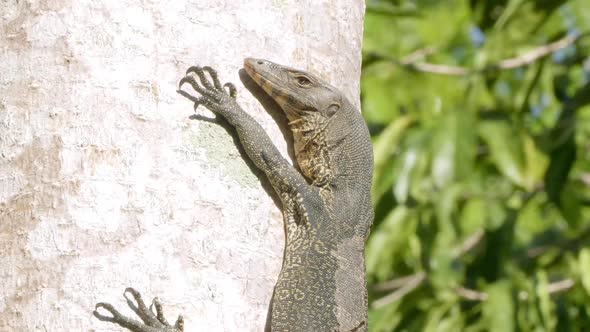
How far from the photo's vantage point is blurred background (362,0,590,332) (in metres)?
6.28

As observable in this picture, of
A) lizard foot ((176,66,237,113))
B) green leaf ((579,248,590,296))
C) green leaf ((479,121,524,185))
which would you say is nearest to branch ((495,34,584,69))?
green leaf ((479,121,524,185))

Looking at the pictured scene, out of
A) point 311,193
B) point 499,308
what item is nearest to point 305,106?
point 311,193

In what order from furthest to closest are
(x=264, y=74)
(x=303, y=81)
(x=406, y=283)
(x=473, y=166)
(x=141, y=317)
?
(x=406, y=283)
(x=473, y=166)
(x=303, y=81)
(x=264, y=74)
(x=141, y=317)

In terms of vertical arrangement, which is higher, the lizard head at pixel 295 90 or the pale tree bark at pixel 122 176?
the lizard head at pixel 295 90

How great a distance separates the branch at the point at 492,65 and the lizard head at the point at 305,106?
2714mm

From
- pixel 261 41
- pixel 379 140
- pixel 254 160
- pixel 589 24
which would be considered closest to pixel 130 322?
pixel 254 160

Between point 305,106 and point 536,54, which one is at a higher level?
point 536,54

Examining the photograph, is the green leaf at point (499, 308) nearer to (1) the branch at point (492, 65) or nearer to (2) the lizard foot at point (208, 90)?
(1) the branch at point (492, 65)

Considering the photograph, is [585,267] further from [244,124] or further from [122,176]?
[122,176]

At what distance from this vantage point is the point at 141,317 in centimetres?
307

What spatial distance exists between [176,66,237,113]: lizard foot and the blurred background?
2.64m

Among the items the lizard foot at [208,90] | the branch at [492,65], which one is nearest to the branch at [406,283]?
the branch at [492,65]

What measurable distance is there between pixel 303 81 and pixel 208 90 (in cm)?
59

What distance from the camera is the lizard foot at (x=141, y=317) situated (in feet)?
9.87
